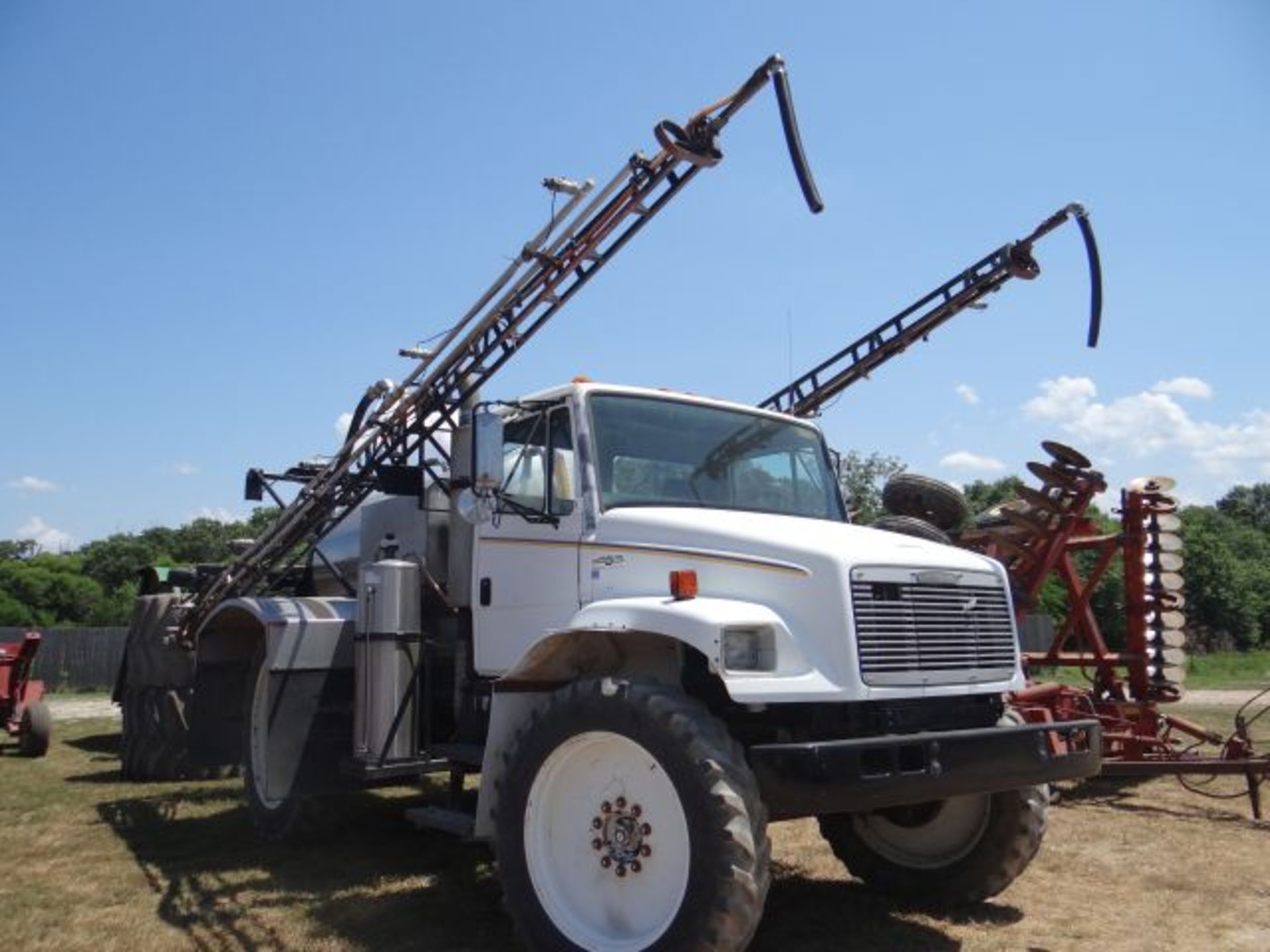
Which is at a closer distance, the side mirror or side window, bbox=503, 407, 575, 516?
the side mirror

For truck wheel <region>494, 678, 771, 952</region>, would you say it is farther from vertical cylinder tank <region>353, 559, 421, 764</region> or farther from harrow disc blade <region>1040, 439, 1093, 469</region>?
harrow disc blade <region>1040, 439, 1093, 469</region>

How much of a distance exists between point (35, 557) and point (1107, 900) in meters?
68.7

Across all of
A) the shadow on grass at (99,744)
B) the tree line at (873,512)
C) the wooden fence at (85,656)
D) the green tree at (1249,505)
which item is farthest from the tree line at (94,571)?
the green tree at (1249,505)

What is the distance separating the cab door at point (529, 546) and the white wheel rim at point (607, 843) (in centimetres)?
92

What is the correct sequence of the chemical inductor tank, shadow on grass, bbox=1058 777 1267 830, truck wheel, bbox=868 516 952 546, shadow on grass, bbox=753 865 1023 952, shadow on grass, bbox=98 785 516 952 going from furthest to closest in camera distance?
1. shadow on grass, bbox=1058 777 1267 830
2. truck wheel, bbox=868 516 952 546
3. the chemical inductor tank
4. shadow on grass, bbox=98 785 516 952
5. shadow on grass, bbox=753 865 1023 952

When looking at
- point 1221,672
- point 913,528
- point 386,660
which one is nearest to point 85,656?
point 386,660

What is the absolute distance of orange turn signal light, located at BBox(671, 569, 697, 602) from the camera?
478 cm

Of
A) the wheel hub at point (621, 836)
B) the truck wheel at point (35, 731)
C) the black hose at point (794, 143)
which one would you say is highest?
the black hose at point (794, 143)

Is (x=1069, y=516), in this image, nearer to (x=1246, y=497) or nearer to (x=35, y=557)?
(x=35, y=557)

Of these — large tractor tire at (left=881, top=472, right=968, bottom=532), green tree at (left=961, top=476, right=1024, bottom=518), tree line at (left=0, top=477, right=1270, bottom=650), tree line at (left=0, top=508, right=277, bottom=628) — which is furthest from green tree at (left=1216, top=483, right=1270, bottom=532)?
large tractor tire at (left=881, top=472, right=968, bottom=532)

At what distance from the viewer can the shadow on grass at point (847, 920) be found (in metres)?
5.27

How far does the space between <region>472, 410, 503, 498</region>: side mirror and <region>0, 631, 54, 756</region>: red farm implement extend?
992 centimetres

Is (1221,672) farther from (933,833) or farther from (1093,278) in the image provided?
(933,833)

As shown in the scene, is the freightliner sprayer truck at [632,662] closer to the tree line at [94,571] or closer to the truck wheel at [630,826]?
the truck wheel at [630,826]
